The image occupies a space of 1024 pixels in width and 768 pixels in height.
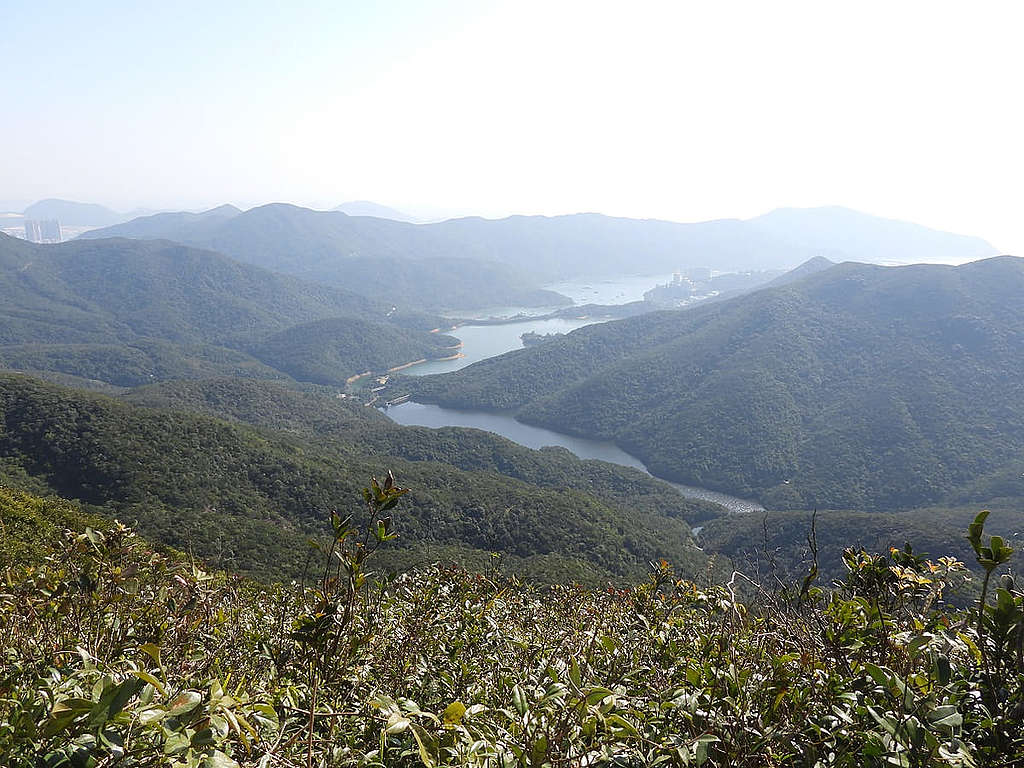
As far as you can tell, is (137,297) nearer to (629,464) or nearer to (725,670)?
(629,464)

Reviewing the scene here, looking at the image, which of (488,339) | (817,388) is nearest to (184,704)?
(817,388)

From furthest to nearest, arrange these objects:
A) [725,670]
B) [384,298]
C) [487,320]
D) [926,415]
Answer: [384,298], [487,320], [926,415], [725,670]

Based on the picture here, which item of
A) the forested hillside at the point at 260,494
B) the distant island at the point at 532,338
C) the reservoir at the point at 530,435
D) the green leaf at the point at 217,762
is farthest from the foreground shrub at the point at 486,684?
the distant island at the point at 532,338

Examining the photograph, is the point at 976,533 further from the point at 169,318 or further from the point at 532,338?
the point at 169,318

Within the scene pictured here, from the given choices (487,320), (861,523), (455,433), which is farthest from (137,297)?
(861,523)

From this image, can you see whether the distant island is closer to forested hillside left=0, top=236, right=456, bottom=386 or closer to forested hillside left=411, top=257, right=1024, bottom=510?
forested hillside left=0, top=236, right=456, bottom=386

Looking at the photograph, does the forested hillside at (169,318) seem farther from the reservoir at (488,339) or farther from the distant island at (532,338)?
the distant island at (532,338)
